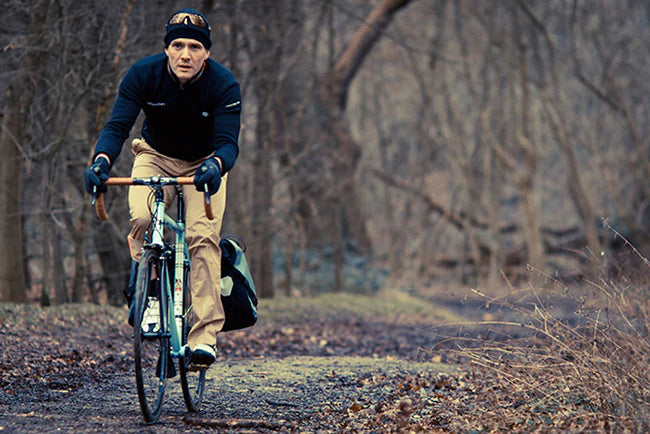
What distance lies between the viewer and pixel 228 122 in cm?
517

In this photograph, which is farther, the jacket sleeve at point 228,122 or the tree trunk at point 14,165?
the tree trunk at point 14,165

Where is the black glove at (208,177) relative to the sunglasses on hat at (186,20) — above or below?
below

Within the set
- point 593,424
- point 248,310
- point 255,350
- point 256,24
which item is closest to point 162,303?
point 248,310

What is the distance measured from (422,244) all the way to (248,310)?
23695 mm

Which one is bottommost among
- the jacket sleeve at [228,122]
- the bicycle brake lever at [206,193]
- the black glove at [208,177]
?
the bicycle brake lever at [206,193]

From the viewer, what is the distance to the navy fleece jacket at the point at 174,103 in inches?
203

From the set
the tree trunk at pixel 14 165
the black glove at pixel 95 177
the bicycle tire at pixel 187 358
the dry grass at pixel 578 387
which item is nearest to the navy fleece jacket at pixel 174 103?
the black glove at pixel 95 177

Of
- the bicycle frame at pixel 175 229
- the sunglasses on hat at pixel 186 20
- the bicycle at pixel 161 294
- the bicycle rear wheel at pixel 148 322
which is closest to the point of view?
the bicycle rear wheel at pixel 148 322

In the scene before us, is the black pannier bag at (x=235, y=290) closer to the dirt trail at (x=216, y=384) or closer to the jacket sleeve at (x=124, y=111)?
the dirt trail at (x=216, y=384)

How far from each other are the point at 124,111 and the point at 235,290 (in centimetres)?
137

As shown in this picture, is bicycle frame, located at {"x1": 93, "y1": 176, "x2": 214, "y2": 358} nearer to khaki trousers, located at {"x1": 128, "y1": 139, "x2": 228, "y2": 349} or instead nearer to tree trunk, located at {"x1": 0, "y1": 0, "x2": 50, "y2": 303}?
khaki trousers, located at {"x1": 128, "y1": 139, "x2": 228, "y2": 349}

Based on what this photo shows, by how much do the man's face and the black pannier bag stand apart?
3.78 feet

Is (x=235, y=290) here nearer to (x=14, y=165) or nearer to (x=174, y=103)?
(x=174, y=103)

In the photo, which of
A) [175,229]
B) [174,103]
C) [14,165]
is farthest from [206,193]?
[14,165]
